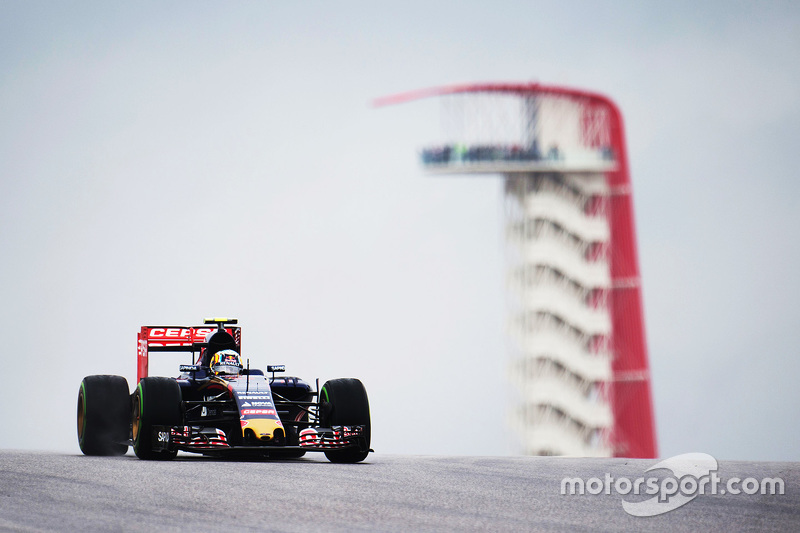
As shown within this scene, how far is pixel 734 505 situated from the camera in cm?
1084

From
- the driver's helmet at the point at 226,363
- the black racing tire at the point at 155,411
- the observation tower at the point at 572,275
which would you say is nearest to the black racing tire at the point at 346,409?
the driver's helmet at the point at 226,363

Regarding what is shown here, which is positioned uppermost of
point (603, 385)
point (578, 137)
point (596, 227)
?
point (578, 137)

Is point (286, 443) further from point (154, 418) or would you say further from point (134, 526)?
point (134, 526)

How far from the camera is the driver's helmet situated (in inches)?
663

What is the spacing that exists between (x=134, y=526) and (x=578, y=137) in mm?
51239

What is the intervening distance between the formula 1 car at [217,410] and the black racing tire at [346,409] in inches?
0.5

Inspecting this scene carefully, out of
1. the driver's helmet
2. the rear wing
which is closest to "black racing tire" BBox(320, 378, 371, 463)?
the driver's helmet

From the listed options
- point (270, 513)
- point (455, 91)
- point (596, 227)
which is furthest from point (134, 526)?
point (596, 227)

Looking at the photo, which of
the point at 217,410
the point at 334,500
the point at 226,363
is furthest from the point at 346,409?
the point at 334,500

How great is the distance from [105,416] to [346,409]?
3657 millimetres

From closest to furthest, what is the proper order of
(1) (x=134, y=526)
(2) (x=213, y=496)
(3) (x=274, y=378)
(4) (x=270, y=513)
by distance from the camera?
(1) (x=134, y=526) → (4) (x=270, y=513) → (2) (x=213, y=496) → (3) (x=274, y=378)

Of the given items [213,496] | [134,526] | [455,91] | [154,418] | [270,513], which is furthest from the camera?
[455,91]

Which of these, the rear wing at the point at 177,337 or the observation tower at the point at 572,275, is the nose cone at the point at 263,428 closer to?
the rear wing at the point at 177,337

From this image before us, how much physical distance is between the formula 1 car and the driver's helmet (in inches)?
0.6
